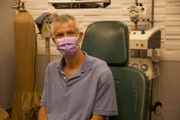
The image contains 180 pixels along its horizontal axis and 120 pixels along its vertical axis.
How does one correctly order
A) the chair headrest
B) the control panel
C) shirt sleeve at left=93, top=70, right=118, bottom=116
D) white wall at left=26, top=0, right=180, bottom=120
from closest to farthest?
shirt sleeve at left=93, top=70, right=118, bottom=116, the chair headrest, the control panel, white wall at left=26, top=0, right=180, bottom=120

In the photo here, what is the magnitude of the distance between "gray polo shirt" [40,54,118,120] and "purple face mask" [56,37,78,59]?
0.12m

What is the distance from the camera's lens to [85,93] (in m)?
1.62

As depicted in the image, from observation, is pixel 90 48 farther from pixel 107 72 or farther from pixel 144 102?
pixel 144 102

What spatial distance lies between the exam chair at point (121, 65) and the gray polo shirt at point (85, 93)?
13cm

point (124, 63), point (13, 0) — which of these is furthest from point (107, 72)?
point (13, 0)

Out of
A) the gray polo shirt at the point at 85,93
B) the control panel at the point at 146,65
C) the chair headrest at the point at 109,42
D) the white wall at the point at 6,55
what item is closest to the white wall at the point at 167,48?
Result: the control panel at the point at 146,65

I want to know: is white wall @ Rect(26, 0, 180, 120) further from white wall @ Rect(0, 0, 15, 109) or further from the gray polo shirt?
white wall @ Rect(0, 0, 15, 109)

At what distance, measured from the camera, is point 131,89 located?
1.69m

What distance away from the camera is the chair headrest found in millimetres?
1739

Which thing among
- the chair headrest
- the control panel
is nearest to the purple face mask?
the chair headrest

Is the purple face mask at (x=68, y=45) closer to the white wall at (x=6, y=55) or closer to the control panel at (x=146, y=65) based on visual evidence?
the control panel at (x=146, y=65)

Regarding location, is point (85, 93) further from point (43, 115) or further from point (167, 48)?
point (167, 48)

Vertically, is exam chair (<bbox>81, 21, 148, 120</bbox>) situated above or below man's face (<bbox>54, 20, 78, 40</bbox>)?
below

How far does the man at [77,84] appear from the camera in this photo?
159 centimetres
